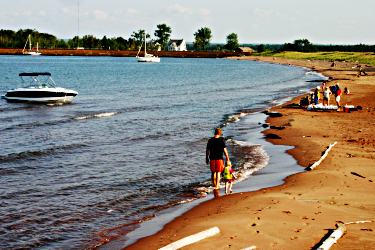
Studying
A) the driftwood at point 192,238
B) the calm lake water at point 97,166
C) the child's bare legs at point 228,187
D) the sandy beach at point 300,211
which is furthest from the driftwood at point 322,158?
the driftwood at point 192,238

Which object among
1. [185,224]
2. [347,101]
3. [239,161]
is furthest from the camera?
[347,101]

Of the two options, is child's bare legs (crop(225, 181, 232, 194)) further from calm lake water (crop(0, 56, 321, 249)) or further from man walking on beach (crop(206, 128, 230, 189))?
calm lake water (crop(0, 56, 321, 249))

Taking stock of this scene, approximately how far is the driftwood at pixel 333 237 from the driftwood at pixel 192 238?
2548 mm

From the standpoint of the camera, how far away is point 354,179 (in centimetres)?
1766

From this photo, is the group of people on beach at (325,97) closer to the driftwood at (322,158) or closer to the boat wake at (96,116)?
the driftwood at (322,158)

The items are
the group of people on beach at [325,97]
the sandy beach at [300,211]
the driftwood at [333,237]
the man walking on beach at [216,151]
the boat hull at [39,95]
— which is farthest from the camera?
the boat hull at [39,95]

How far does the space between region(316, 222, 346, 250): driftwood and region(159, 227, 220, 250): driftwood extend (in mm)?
2548

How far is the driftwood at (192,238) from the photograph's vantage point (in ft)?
36.5

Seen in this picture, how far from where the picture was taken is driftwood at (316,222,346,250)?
1068 centimetres

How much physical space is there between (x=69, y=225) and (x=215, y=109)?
3176 centimetres

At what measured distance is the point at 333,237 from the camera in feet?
37.1

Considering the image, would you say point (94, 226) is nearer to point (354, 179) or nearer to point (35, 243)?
point (35, 243)

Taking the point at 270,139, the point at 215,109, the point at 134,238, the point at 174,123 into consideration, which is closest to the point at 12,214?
the point at 134,238

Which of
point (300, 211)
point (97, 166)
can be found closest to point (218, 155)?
point (300, 211)
